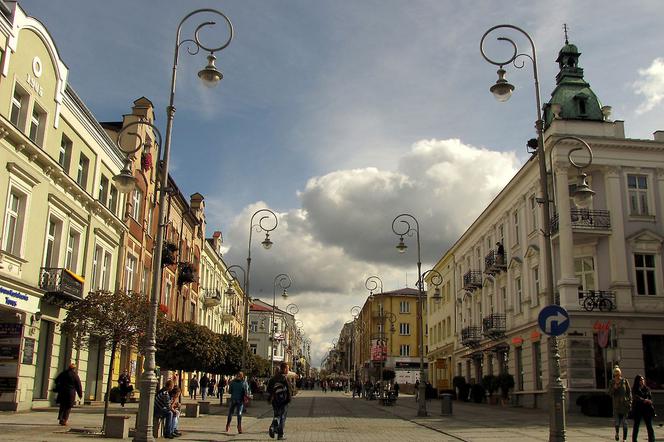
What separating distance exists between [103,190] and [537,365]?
74.7 ft

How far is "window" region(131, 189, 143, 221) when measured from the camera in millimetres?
32219

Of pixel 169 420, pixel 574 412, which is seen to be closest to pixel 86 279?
pixel 169 420

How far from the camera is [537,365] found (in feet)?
111

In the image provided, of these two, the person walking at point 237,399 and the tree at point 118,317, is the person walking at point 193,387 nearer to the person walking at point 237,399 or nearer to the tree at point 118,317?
the tree at point 118,317

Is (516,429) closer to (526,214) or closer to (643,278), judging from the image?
(643,278)

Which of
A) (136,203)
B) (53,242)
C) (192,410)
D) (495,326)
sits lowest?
(192,410)

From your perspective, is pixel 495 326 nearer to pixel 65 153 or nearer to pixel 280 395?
pixel 65 153

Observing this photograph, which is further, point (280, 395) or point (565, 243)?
point (565, 243)

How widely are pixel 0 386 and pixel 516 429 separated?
51.7ft

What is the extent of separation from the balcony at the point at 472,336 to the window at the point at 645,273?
1676 centimetres

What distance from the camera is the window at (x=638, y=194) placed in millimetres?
30938

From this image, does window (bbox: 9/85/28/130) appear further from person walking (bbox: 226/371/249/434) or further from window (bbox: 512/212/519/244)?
window (bbox: 512/212/519/244)

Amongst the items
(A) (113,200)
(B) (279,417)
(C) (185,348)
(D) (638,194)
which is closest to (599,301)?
(D) (638,194)

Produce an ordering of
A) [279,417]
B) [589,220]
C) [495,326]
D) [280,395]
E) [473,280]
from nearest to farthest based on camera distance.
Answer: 1. [280,395]
2. [279,417]
3. [589,220]
4. [495,326]
5. [473,280]
